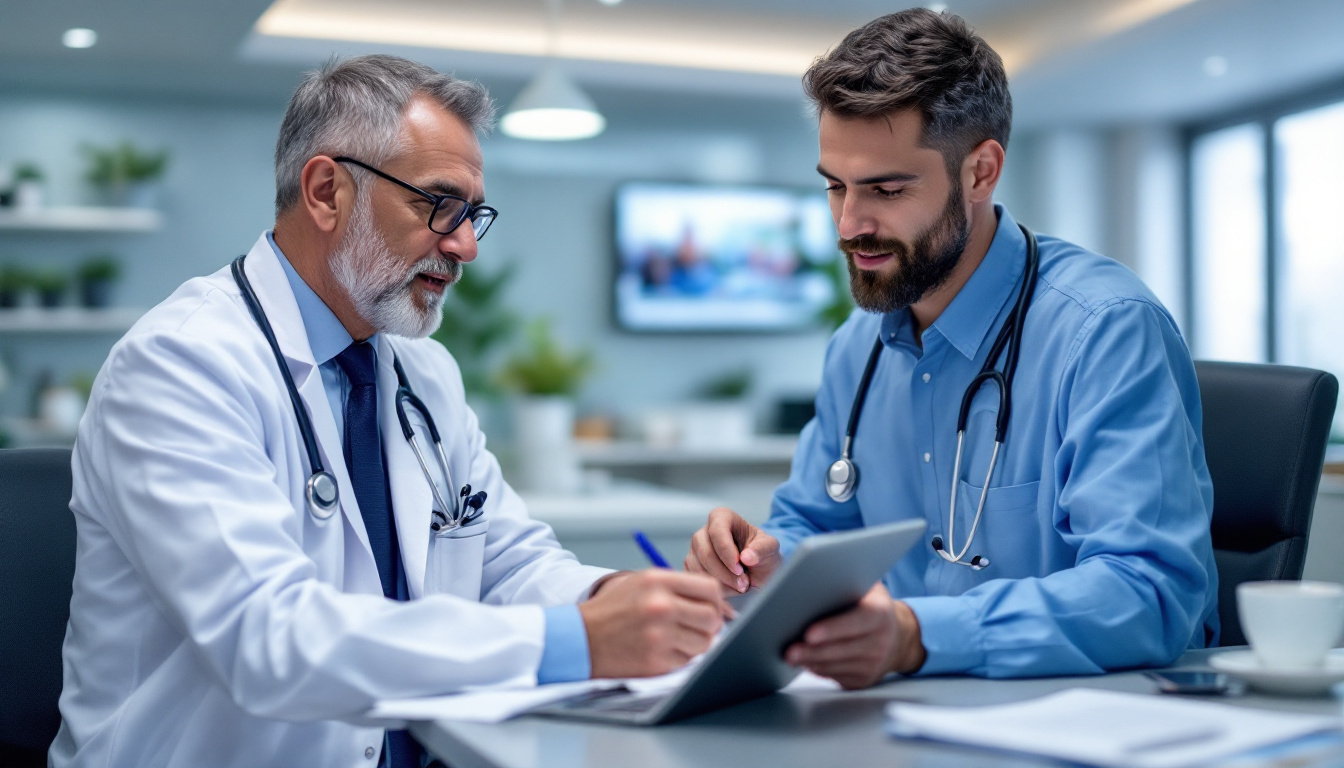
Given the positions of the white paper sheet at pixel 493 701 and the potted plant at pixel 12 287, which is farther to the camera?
the potted plant at pixel 12 287

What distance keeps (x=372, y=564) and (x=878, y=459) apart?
30.0 inches

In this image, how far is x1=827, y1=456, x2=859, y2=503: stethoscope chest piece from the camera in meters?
1.68

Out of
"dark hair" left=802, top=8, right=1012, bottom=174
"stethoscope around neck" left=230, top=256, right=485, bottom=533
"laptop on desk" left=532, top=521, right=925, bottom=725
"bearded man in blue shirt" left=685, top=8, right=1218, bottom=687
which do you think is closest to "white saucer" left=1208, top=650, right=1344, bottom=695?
"bearded man in blue shirt" left=685, top=8, right=1218, bottom=687

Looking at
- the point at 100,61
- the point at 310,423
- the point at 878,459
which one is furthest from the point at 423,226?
the point at 100,61

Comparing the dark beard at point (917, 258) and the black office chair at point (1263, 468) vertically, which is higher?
the dark beard at point (917, 258)

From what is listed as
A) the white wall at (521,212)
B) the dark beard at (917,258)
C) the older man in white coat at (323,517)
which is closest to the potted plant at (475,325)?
the white wall at (521,212)

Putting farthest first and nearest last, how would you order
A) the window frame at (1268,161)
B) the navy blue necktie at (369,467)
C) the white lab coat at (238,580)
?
the window frame at (1268,161) < the navy blue necktie at (369,467) < the white lab coat at (238,580)

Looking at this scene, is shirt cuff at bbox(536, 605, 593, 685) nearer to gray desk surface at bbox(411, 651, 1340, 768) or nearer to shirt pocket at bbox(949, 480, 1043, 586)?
gray desk surface at bbox(411, 651, 1340, 768)

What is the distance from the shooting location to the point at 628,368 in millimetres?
6820

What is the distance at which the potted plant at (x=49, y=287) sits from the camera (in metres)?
5.58

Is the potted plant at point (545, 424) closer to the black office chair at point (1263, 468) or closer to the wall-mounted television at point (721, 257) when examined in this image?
the black office chair at point (1263, 468)

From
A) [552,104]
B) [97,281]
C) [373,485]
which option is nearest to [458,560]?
[373,485]

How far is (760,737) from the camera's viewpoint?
0.94m

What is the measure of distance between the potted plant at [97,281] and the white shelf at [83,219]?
0.63ft
